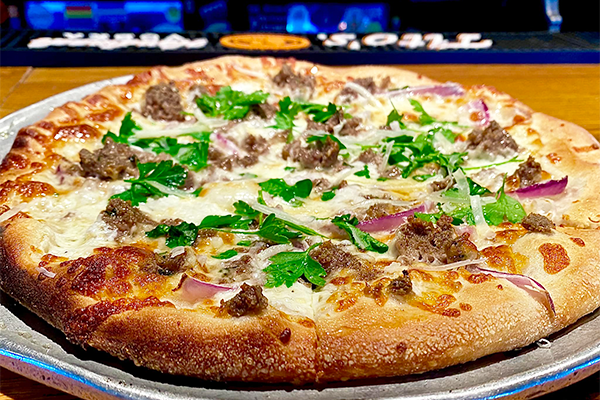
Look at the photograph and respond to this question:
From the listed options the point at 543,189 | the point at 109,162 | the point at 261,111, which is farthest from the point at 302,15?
the point at 543,189

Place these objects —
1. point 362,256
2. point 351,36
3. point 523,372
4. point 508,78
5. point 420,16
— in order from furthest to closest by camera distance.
→ point 420,16 → point 351,36 → point 508,78 → point 362,256 → point 523,372

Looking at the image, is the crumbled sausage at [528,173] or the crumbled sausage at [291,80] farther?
the crumbled sausage at [291,80]

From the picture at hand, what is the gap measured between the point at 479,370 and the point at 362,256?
26.9 inches

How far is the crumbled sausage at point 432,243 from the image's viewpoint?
7.94 ft

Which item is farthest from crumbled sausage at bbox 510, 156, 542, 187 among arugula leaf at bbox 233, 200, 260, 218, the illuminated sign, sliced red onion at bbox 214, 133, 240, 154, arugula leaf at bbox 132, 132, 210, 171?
the illuminated sign

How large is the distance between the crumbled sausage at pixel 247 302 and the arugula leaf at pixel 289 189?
3.14 ft

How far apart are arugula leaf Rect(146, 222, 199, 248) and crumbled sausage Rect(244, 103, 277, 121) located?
4.73 ft

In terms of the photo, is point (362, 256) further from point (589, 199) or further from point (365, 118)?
point (365, 118)

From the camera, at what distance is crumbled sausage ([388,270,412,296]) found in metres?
2.13

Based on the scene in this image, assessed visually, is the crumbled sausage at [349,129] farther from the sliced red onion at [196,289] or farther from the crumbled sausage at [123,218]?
the sliced red onion at [196,289]

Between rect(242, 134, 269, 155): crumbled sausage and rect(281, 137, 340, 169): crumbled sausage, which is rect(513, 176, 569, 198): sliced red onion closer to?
rect(281, 137, 340, 169): crumbled sausage

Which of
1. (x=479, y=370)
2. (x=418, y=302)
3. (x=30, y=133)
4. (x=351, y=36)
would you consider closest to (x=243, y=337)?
(x=418, y=302)

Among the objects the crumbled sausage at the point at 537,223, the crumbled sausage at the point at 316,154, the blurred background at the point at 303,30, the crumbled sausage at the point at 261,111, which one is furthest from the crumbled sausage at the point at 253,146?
the blurred background at the point at 303,30

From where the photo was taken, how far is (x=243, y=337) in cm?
196
